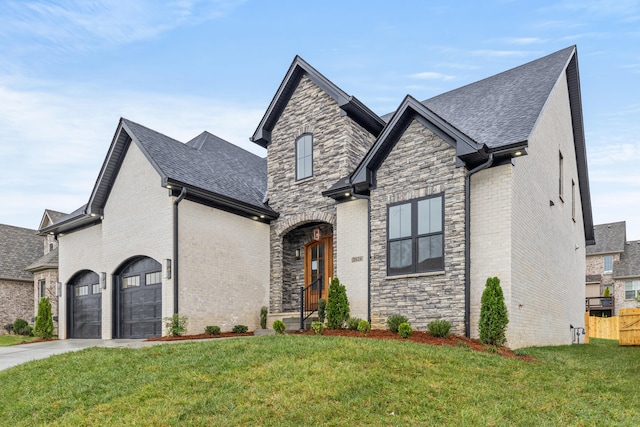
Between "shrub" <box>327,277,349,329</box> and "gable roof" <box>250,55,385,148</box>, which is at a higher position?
"gable roof" <box>250,55,385,148</box>

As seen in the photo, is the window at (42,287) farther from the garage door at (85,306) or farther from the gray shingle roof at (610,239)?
the gray shingle roof at (610,239)

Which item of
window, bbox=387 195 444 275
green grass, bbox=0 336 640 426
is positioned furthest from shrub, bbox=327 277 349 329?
green grass, bbox=0 336 640 426

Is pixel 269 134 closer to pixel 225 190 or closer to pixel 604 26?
pixel 225 190

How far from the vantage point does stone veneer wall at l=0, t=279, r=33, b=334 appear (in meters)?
26.1

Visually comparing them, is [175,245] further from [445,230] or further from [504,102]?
[504,102]

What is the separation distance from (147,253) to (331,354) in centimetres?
928

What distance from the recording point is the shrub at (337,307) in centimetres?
1253

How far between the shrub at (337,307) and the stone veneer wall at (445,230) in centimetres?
75

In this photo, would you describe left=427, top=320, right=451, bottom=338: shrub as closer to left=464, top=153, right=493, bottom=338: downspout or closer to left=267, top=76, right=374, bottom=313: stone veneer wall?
left=464, top=153, right=493, bottom=338: downspout

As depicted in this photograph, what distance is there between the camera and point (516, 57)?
19.1 metres

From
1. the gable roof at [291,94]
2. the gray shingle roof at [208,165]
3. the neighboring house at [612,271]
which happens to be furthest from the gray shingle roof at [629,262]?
the gray shingle roof at [208,165]

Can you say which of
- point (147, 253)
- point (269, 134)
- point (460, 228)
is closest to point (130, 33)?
point (269, 134)

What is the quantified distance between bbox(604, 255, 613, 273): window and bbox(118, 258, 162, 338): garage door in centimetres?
3649

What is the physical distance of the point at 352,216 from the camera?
1408 centimetres
